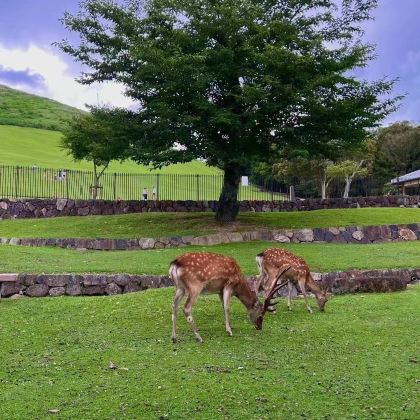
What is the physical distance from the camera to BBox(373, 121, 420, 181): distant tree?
55500mm

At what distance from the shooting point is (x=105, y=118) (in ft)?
71.9

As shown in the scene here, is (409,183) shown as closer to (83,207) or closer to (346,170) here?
(346,170)

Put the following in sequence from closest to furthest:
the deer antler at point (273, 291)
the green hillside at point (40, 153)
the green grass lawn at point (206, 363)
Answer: the green grass lawn at point (206, 363) < the deer antler at point (273, 291) < the green hillside at point (40, 153)

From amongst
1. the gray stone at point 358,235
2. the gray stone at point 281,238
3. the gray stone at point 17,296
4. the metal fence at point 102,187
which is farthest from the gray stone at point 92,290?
the metal fence at point 102,187

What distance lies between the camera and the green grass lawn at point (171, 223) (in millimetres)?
22125

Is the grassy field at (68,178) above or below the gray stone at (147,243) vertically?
above

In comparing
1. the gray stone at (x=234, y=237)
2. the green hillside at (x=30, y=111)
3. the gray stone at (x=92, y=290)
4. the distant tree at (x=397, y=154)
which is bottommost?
the gray stone at (x=92, y=290)

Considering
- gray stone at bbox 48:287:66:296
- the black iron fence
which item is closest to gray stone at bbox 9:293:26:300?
gray stone at bbox 48:287:66:296

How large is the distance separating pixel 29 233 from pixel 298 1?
43.0ft

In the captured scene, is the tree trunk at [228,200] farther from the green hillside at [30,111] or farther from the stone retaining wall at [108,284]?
the green hillside at [30,111]

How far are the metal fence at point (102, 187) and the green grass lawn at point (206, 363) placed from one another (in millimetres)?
24536

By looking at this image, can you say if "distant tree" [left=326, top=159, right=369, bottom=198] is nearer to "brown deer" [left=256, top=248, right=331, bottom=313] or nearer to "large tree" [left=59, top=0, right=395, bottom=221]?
"large tree" [left=59, top=0, right=395, bottom=221]

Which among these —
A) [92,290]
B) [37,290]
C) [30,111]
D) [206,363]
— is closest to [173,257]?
[92,290]

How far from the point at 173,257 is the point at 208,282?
8276 mm
